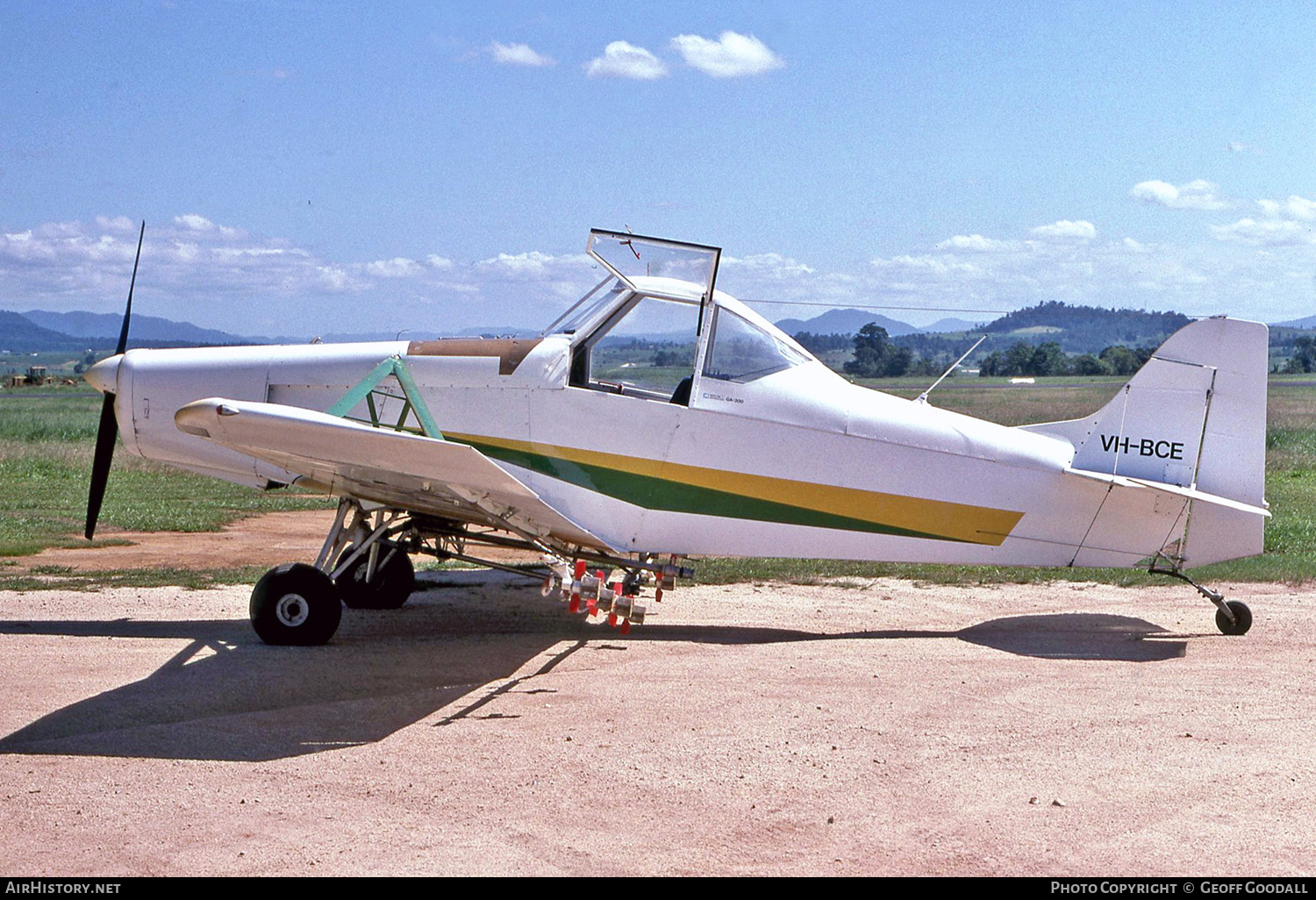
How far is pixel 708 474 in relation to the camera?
8.54 meters

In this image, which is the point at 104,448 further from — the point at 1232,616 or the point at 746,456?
the point at 1232,616

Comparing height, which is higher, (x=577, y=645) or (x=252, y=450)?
(x=252, y=450)

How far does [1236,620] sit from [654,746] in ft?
18.0

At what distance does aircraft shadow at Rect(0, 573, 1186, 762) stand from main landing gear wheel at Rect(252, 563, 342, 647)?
0.11m

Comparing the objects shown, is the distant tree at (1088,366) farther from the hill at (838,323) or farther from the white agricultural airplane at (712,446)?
the white agricultural airplane at (712,446)

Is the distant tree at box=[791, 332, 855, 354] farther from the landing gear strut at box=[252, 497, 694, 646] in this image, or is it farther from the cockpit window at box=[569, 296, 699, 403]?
the landing gear strut at box=[252, 497, 694, 646]

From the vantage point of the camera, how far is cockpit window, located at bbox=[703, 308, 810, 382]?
8.53 m

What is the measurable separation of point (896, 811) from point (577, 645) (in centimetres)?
399

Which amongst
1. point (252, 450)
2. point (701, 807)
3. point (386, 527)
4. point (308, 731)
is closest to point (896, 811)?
point (701, 807)

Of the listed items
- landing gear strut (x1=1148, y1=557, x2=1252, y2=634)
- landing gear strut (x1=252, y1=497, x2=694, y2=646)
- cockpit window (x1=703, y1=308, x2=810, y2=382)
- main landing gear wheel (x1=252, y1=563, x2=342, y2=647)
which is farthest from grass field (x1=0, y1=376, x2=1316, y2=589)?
cockpit window (x1=703, y1=308, x2=810, y2=382)

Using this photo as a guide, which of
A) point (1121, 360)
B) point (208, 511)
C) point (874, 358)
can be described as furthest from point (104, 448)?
point (1121, 360)

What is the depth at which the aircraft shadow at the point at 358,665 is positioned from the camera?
6.18 meters

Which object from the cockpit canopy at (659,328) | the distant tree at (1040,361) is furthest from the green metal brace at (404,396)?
the distant tree at (1040,361)
